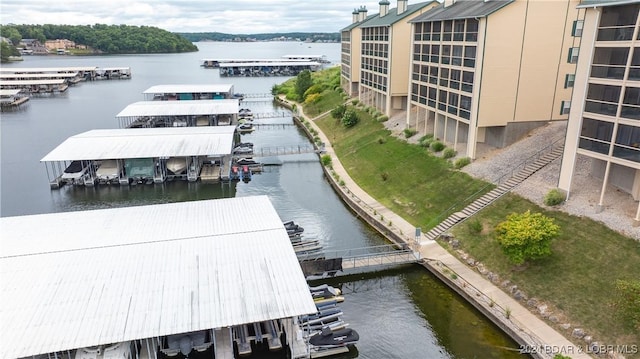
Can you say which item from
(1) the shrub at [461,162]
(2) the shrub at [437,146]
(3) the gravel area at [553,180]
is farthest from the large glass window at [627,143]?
(2) the shrub at [437,146]

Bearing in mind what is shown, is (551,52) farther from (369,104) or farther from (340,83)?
(340,83)

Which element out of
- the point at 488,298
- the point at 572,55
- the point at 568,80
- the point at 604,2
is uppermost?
the point at 604,2

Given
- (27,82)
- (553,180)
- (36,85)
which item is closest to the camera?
(553,180)

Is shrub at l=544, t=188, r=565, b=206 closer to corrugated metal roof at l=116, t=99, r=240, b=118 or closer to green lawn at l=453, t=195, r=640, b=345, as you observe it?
green lawn at l=453, t=195, r=640, b=345

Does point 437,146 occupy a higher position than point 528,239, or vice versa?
point 437,146

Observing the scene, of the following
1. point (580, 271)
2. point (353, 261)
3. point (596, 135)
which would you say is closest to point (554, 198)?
point (596, 135)

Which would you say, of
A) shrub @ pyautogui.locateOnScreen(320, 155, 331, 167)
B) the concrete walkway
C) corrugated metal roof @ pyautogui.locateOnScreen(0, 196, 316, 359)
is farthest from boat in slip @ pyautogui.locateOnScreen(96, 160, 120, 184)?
the concrete walkway

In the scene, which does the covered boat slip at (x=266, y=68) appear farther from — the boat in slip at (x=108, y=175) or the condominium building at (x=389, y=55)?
the boat in slip at (x=108, y=175)

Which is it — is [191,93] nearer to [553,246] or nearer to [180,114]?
[180,114]
